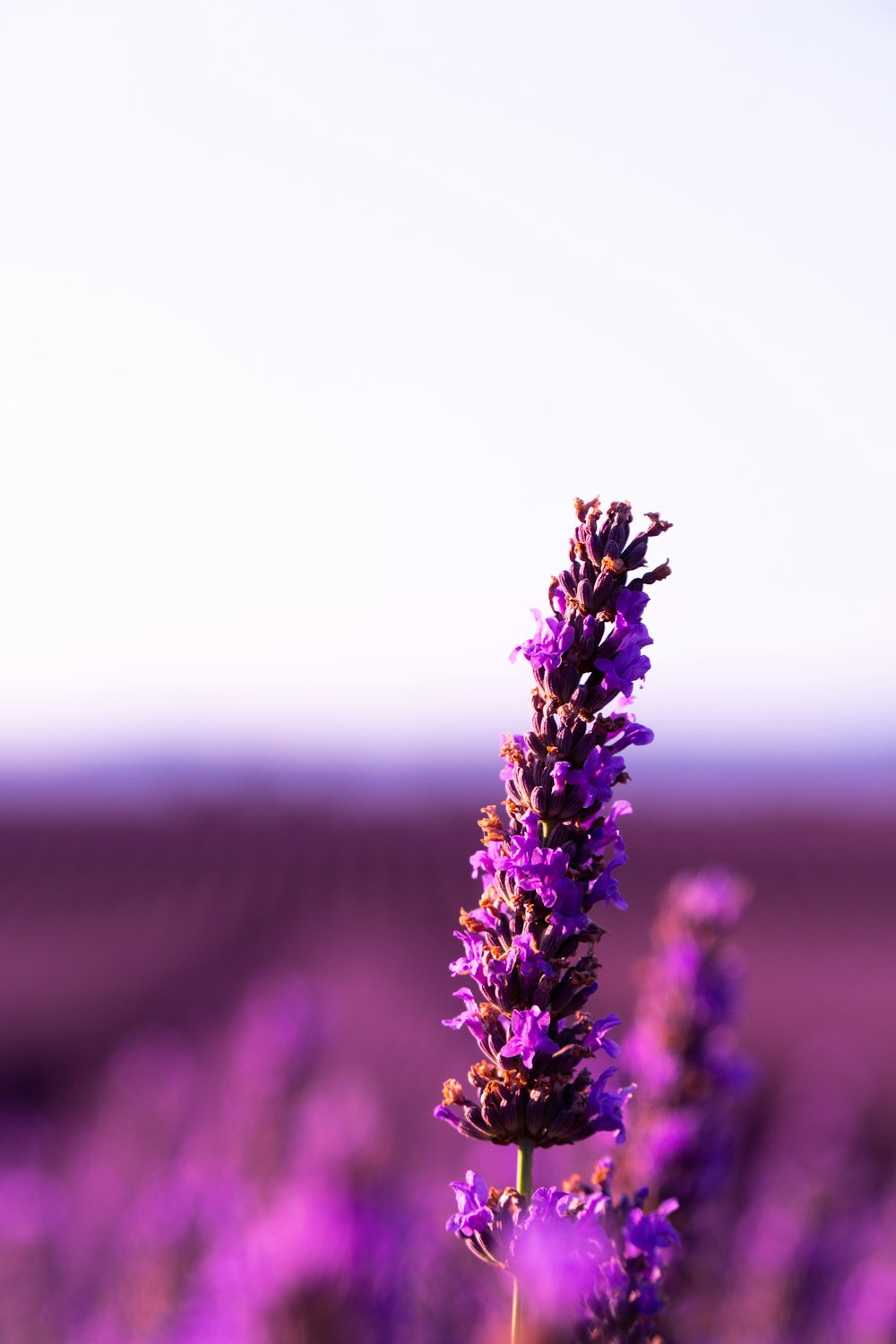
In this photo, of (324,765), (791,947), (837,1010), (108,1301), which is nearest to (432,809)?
(791,947)

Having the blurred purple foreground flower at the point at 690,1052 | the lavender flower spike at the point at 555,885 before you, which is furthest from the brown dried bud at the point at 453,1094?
the blurred purple foreground flower at the point at 690,1052

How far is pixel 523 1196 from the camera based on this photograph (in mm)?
1955

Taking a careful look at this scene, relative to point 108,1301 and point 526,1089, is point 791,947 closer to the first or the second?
point 108,1301

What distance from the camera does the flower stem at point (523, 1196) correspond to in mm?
1867

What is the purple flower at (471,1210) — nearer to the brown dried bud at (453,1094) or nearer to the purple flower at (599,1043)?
the brown dried bud at (453,1094)

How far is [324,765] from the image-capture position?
152 m

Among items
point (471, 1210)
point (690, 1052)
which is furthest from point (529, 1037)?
point (690, 1052)

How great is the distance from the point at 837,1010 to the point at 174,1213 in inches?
543

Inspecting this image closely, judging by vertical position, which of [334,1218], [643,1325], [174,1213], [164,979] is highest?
[643,1325]

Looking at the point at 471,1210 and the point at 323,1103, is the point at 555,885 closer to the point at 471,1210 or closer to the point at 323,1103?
the point at 471,1210

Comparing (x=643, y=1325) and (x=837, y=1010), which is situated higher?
(x=643, y=1325)

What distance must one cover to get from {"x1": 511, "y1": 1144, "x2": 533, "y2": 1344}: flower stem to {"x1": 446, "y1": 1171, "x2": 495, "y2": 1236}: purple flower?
10 cm

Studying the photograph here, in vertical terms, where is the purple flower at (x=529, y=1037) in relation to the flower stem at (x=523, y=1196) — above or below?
above

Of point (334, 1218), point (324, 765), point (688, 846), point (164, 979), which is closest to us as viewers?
point (334, 1218)
